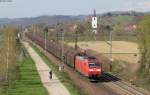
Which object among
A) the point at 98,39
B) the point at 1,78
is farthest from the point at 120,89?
the point at 98,39

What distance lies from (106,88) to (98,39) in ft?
434

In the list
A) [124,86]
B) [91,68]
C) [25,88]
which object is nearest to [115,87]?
[124,86]

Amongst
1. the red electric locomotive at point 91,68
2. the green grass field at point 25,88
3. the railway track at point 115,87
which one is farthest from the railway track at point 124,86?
the green grass field at point 25,88

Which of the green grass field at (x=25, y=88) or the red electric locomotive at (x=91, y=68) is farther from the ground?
the red electric locomotive at (x=91, y=68)

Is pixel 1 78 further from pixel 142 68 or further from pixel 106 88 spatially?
pixel 142 68

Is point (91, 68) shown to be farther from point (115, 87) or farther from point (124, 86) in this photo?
point (124, 86)

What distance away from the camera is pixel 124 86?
5941cm

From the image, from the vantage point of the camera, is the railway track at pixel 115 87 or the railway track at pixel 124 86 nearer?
the railway track at pixel 124 86

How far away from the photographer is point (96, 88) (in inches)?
2302

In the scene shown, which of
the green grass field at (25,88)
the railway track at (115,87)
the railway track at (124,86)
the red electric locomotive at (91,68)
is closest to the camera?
the green grass field at (25,88)

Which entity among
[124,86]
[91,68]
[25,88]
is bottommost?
[124,86]

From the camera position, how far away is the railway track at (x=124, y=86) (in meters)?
53.2

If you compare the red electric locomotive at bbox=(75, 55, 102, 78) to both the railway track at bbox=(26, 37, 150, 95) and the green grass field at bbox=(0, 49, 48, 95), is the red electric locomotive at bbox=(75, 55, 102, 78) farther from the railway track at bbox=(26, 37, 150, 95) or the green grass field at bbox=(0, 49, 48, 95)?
the green grass field at bbox=(0, 49, 48, 95)

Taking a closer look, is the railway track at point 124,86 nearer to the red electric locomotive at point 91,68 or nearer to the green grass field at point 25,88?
the red electric locomotive at point 91,68
